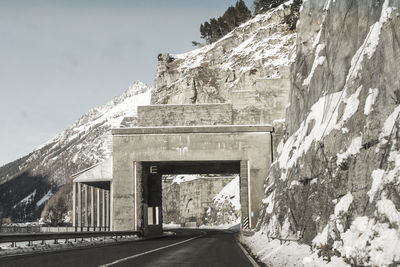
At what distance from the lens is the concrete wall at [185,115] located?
45.5 metres

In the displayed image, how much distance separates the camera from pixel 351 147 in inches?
446

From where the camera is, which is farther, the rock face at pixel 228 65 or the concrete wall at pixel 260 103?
the rock face at pixel 228 65

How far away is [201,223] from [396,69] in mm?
81722

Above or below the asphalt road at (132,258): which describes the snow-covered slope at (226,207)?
below

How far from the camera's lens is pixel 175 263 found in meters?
13.3

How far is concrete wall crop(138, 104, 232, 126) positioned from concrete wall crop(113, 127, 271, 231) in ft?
20.9

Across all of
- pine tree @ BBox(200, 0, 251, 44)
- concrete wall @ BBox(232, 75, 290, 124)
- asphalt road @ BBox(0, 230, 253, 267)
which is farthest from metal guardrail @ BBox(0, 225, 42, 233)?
pine tree @ BBox(200, 0, 251, 44)

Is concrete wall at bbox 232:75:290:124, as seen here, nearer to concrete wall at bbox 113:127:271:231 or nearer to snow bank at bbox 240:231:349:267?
concrete wall at bbox 113:127:271:231

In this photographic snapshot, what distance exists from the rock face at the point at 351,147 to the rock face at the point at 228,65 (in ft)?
199

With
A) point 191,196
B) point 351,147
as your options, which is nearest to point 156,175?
point 351,147

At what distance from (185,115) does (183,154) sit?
293 inches

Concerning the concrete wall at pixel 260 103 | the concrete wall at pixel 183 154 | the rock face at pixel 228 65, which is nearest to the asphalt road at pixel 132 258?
the concrete wall at pixel 183 154

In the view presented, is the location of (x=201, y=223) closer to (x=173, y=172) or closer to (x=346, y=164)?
(x=173, y=172)

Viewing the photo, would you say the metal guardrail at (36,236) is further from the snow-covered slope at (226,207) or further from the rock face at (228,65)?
the rock face at (228,65)
